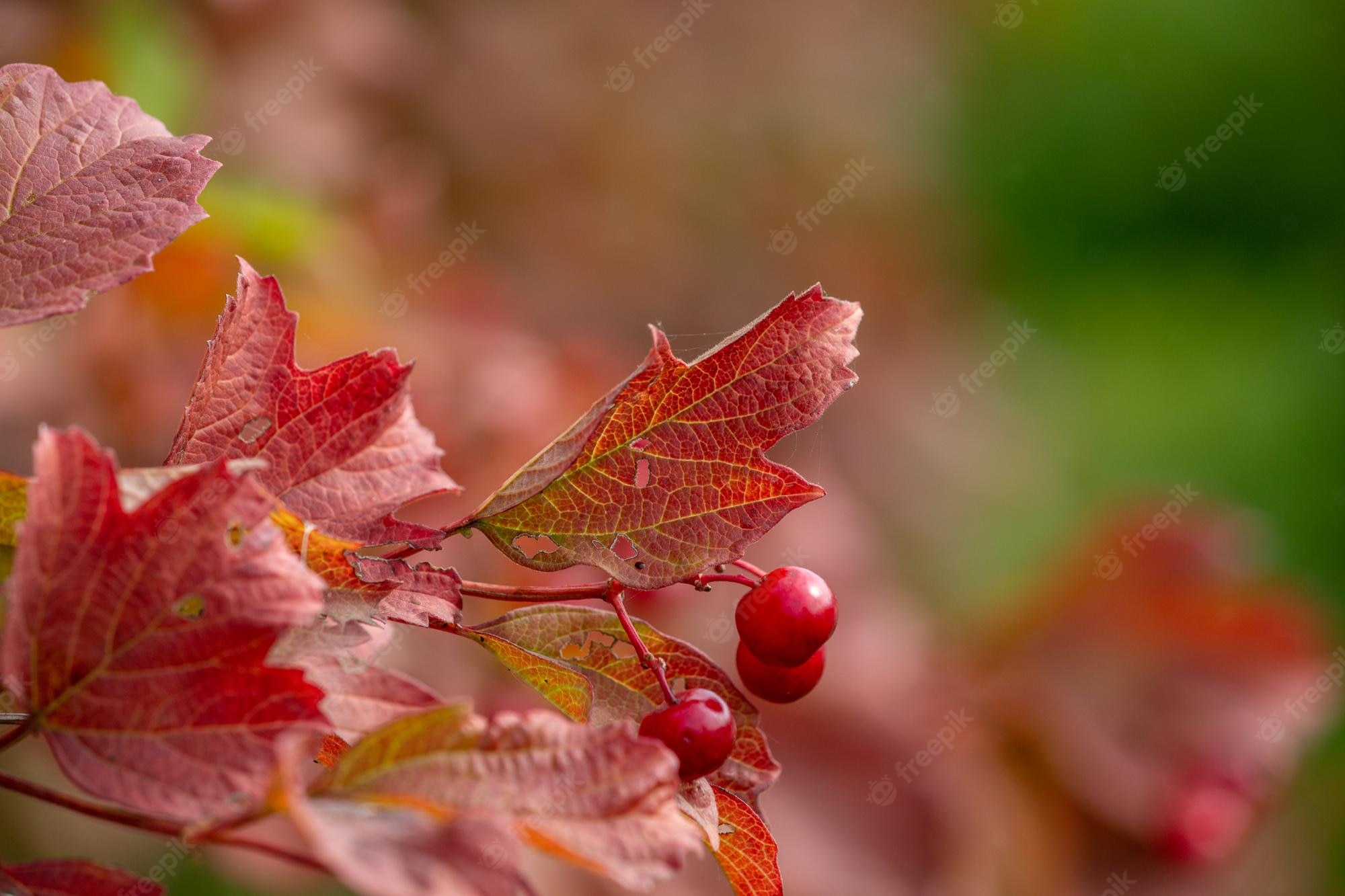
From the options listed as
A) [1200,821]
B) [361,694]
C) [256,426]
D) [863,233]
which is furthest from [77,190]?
[863,233]

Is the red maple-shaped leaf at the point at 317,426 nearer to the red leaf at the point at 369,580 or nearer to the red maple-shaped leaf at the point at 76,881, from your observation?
the red leaf at the point at 369,580

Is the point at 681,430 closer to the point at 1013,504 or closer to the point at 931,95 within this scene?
the point at 1013,504

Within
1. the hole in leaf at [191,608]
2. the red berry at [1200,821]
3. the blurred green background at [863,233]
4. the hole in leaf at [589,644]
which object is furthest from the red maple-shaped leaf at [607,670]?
the red berry at [1200,821]

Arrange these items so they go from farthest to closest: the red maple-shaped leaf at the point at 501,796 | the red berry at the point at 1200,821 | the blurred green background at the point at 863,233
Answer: the red berry at the point at 1200,821 → the blurred green background at the point at 863,233 → the red maple-shaped leaf at the point at 501,796

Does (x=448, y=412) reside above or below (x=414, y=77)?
below

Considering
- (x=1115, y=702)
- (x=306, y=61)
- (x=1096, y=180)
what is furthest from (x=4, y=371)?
(x=1096, y=180)

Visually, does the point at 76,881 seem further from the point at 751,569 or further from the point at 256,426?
the point at 751,569

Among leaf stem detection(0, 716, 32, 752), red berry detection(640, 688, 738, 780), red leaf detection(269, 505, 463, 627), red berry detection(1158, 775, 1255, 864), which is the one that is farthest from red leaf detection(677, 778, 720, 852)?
red berry detection(1158, 775, 1255, 864)
